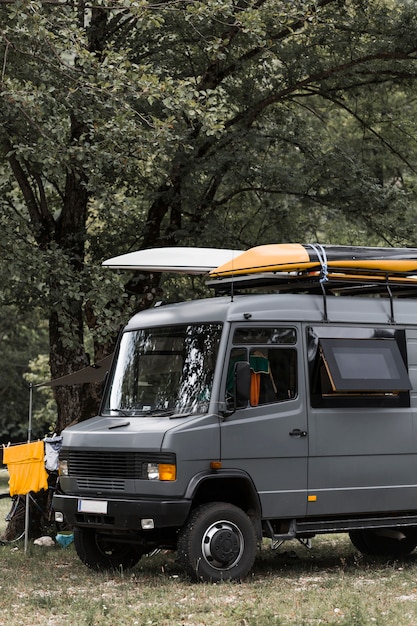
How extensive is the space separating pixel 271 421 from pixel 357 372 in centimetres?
107

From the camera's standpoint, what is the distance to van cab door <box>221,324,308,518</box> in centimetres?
1070

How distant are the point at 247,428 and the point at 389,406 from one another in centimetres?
170

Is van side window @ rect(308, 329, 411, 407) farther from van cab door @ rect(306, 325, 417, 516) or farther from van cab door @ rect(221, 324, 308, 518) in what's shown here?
van cab door @ rect(221, 324, 308, 518)

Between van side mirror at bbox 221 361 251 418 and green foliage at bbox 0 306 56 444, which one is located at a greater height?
van side mirror at bbox 221 361 251 418

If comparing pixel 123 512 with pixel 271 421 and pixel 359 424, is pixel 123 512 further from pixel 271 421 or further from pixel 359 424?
pixel 359 424

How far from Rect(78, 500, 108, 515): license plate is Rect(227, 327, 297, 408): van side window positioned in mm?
1744

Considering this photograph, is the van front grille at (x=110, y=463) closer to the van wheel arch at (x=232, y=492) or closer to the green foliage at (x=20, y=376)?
the van wheel arch at (x=232, y=492)

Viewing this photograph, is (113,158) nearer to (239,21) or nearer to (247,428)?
(239,21)

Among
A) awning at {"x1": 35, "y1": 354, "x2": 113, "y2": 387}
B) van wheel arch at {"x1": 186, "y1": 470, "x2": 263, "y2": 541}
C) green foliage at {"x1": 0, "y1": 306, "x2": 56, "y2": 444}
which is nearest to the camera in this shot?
van wheel arch at {"x1": 186, "y1": 470, "x2": 263, "y2": 541}

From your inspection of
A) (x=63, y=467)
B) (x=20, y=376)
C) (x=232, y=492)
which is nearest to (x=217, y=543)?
(x=232, y=492)

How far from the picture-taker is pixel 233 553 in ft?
34.4

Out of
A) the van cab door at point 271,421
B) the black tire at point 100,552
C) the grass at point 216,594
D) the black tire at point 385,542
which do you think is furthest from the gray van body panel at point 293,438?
the black tire at point 385,542

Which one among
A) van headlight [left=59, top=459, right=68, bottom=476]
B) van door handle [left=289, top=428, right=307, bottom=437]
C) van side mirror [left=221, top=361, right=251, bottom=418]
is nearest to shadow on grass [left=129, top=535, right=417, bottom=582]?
van headlight [left=59, top=459, right=68, bottom=476]

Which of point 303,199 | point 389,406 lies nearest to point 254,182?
point 303,199
